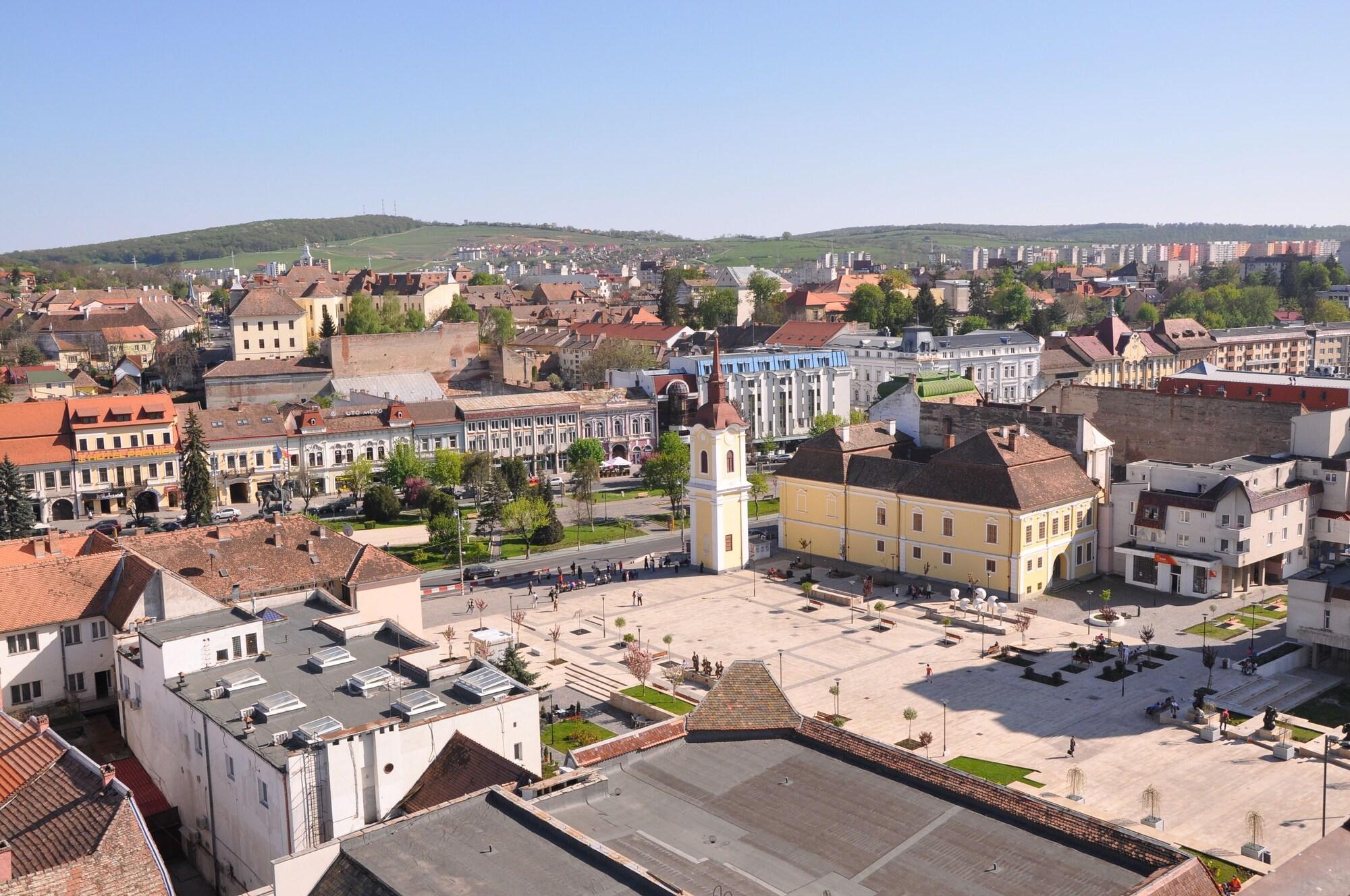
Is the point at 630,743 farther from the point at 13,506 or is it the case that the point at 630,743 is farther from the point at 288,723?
the point at 13,506

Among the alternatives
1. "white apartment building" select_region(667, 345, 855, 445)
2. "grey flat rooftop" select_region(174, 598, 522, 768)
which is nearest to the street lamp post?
"grey flat rooftop" select_region(174, 598, 522, 768)

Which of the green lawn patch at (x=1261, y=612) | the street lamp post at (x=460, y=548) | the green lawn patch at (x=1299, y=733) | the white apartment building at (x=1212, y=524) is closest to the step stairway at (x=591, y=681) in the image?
the street lamp post at (x=460, y=548)

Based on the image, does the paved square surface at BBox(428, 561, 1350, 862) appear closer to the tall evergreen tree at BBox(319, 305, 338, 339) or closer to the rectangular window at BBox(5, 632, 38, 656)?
the rectangular window at BBox(5, 632, 38, 656)

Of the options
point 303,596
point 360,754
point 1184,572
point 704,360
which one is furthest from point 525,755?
point 704,360

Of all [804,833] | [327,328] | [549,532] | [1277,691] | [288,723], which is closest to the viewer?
[804,833]

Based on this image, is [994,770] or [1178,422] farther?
[1178,422]

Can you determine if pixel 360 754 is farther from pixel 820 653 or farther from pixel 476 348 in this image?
pixel 476 348

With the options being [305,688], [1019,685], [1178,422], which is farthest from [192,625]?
[1178,422]
